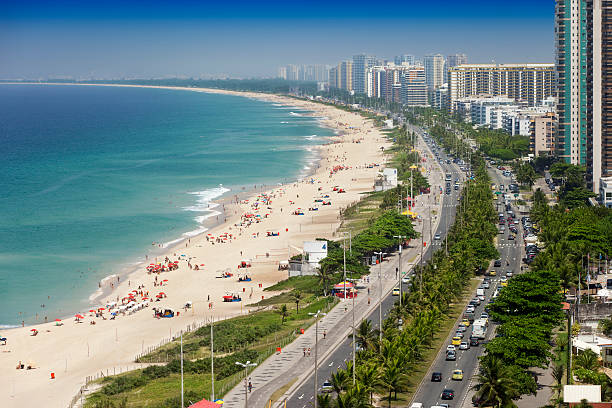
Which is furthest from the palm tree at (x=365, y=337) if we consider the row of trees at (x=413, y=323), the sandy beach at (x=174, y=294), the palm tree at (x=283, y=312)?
the sandy beach at (x=174, y=294)

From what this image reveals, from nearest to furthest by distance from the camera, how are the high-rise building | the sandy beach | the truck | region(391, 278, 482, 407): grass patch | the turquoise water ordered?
region(391, 278, 482, 407): grass patch
the truck
the sandy beach
the turquoise water
the high-rise building

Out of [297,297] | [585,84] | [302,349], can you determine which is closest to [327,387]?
[302,349]

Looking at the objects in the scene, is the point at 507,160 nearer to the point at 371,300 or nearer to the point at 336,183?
the point at 336,183

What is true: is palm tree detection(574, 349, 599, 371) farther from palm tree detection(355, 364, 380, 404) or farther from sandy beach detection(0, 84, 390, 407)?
sandy beach detection(0, 84, 390, 407)

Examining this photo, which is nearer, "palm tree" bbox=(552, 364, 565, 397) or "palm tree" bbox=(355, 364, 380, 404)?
"palm tree" bbox=(355, 364, 380, 404)

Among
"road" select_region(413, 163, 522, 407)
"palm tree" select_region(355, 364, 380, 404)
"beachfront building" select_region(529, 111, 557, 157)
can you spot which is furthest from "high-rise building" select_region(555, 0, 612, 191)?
"palm tree" select_region(355, 364, 380, 404)

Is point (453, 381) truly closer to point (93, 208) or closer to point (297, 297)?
point (297, 297)

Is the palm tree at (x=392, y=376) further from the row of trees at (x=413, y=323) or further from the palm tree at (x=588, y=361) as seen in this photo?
the palm tree at (x=588, y=361)
